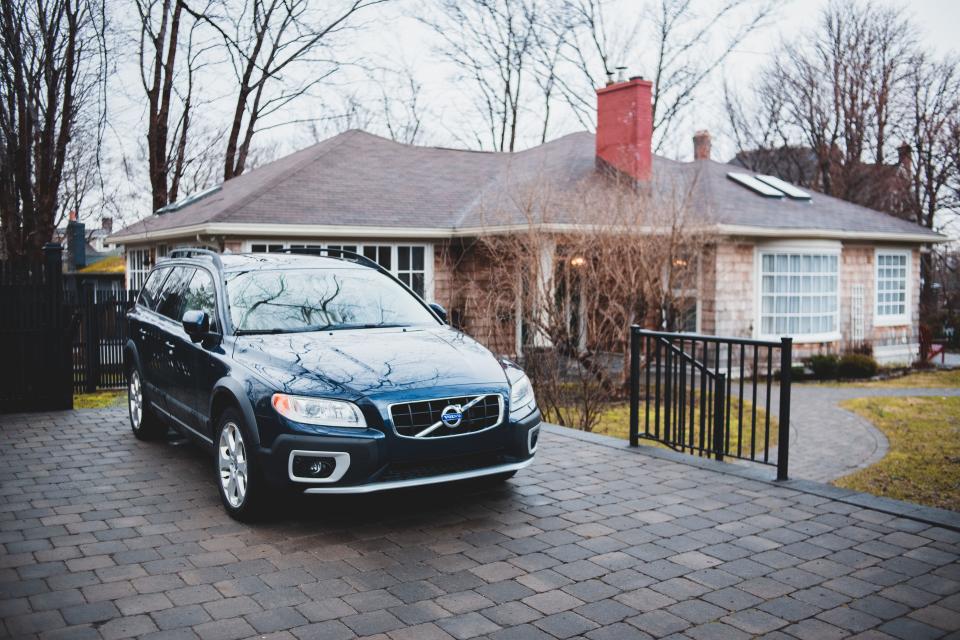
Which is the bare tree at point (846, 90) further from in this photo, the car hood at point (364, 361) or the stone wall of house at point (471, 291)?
the car hood at point (364, 361)

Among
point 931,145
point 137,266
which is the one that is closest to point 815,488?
point 137,266

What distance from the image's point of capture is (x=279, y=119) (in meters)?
28.1

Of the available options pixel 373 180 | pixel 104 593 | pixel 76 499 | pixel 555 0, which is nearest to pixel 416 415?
pixel 104 593

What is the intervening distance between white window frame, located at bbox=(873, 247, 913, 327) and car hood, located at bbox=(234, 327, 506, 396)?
17.7 meters

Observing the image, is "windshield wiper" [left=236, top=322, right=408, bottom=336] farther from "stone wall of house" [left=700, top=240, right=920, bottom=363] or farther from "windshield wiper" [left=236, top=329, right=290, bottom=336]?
"stone wall of house" [left=700, top=240, right=920, bottom=363]

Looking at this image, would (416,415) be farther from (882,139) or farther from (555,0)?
(882,139)

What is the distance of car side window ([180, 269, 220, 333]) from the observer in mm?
5959

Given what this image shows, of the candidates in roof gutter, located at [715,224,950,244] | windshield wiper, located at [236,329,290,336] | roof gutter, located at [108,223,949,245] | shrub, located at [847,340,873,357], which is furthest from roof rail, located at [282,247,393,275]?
shrub, located at [847,340,873,357]

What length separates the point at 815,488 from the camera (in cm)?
582

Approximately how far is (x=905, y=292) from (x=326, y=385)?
812 inches

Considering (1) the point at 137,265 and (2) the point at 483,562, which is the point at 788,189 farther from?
(2) the point at 483,562

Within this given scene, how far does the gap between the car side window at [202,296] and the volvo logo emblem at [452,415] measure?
194 cm

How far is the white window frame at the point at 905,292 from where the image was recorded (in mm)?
20391

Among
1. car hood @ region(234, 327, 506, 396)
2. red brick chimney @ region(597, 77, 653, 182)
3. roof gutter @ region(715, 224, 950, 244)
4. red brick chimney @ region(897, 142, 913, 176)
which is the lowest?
car hood @ region(234, 327, 506, 396)
